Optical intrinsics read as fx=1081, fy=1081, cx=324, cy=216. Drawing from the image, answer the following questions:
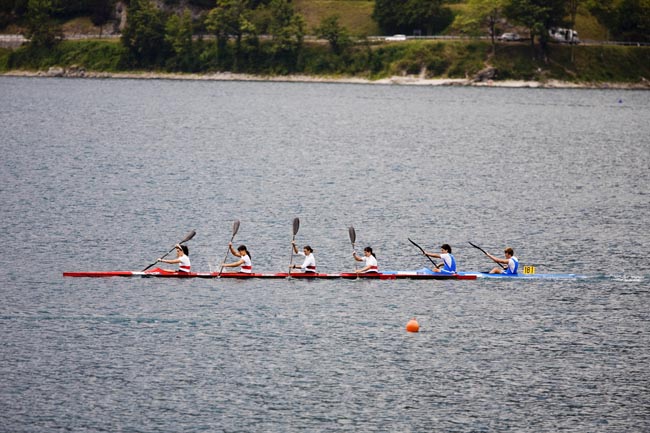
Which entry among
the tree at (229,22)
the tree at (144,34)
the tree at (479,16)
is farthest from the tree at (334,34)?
the tree at (144,34)

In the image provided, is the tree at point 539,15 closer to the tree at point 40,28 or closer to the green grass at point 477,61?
the green grass at point 477,61

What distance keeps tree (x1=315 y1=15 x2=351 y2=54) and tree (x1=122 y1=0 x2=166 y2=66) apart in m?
27.2

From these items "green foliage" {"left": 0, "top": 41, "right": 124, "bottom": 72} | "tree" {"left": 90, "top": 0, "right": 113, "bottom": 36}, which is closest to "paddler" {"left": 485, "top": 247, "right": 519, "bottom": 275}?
"green foliage" {"left": 0, "top": 41, "right": 124, "bottom": 72}

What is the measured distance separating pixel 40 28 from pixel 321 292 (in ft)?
491

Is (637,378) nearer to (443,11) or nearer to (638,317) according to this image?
(638,317)

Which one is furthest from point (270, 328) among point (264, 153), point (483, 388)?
point (264, 153)

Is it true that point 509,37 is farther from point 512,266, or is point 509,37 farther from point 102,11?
point 512,266

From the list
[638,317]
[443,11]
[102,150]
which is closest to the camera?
[638,317]

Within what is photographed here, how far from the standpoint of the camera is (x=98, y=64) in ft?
611

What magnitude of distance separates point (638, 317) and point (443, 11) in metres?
142

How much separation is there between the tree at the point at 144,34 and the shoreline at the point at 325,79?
9.52 ft

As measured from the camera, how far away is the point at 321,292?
49.2 m

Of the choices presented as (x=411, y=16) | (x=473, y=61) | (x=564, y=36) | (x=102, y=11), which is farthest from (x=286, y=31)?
(x=564, y=36)

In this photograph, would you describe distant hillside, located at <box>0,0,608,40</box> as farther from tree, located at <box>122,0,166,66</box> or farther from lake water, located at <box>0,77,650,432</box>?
lake water, located at <box>0,77,650,432</box>
